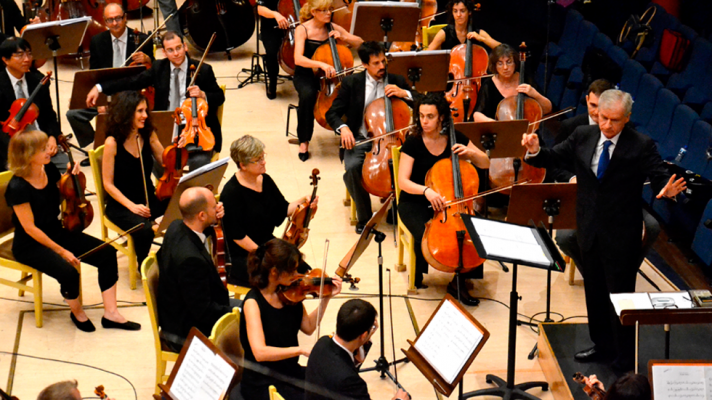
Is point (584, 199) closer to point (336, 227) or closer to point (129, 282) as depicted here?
point (336, 227)

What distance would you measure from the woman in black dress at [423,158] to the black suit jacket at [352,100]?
0.90 metres

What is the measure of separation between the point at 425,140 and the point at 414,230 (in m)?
0.53

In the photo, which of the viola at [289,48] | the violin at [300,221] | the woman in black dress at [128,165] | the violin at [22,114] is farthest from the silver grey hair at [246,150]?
the viola at [289,48]

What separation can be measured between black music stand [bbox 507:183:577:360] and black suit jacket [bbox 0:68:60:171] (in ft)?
10.7

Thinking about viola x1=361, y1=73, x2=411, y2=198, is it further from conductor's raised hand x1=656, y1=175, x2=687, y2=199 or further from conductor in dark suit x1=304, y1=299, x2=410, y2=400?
conductor in dark suit x1=304, y1=299, x2=410, y2=400

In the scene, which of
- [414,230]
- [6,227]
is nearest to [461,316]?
[414,230]

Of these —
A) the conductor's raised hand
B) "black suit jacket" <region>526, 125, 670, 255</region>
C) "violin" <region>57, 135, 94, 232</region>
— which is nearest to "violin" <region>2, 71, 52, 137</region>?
"violin" <region>57, 135, 94, 232</region>

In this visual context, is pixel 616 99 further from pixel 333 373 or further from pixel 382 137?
pixel 382 137

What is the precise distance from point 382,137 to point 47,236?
83.0 inches

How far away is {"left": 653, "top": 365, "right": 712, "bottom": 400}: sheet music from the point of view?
3055 millimetres

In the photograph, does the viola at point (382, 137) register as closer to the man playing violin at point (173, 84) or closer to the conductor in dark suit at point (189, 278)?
the man playing violin at point (173, 84)

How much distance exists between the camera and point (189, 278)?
3.70 m

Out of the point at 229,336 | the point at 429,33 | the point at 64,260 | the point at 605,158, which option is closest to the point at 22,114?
the point at 64,260

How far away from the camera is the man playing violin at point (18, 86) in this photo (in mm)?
5570
